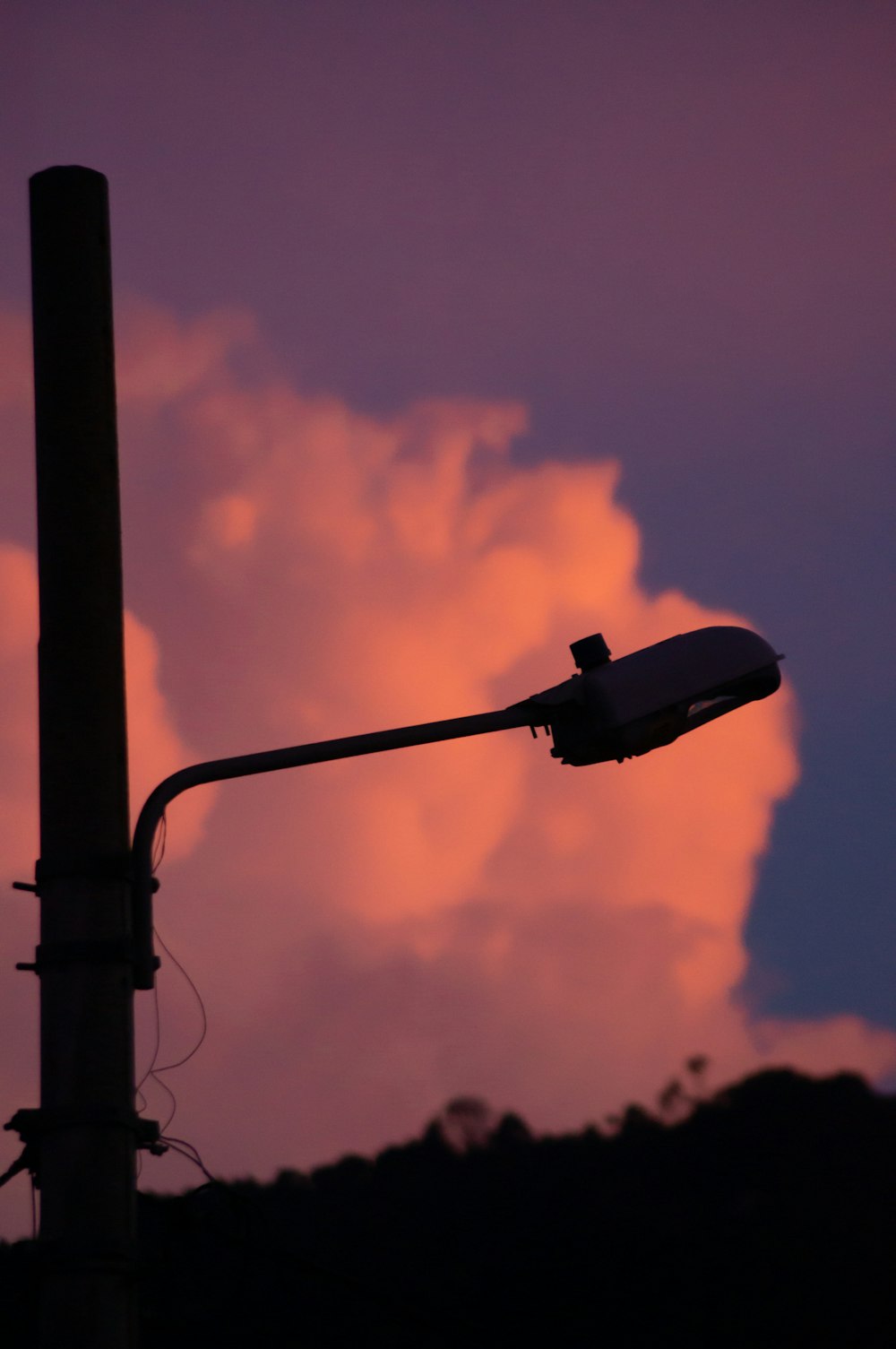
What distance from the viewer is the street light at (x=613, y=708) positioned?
17.8 ft

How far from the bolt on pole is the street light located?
0.38m

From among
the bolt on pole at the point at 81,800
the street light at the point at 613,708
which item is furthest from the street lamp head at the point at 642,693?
the bolt on pole at the point at 81,800

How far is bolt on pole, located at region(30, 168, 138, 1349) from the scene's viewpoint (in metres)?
4.82

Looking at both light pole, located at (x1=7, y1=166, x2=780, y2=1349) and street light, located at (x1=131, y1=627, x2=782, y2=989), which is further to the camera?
street light, located at (x1=131, y1=627, x2=782, y2=989)

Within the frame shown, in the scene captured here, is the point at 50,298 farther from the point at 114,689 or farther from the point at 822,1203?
the point at 822,1203

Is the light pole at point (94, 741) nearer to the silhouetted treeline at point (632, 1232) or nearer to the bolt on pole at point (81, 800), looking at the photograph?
the bolt on pole at point (81, 800)

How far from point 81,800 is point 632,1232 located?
28699mm

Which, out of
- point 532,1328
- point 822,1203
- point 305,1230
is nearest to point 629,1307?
point 532,1328

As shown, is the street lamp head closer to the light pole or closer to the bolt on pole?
the light pole

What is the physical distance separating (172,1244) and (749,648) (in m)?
2.93

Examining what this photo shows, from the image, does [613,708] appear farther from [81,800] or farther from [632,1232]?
[632,1232]

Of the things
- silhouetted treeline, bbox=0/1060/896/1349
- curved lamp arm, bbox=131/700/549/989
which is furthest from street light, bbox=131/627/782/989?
silhouetted treeline, bbox=0/1060/896/1349

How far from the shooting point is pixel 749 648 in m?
5.95

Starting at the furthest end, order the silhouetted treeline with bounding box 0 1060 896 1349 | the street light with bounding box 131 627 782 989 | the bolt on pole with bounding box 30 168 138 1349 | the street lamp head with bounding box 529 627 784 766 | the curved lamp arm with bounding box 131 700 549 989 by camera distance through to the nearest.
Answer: the silhouetted treeline with bounding box 0 1060 896 1349 → the street lamp head with bounding box 529 627 784 766 → the street light with bounding box 131 627 782 989 → the curved lamp arm with bounding box 131 700 549 989 → the bolt on pole with bounding box 30 168 138 1349
